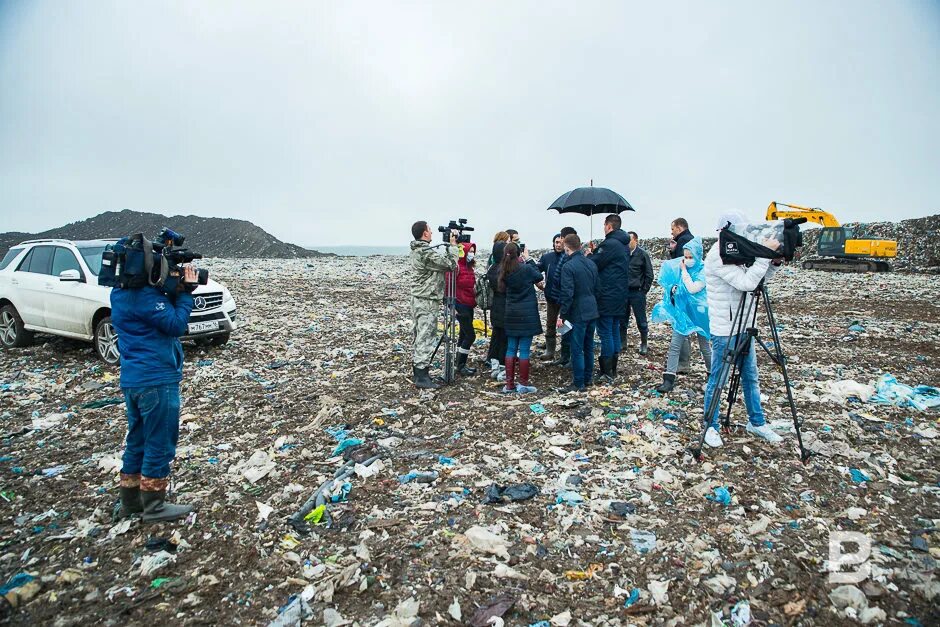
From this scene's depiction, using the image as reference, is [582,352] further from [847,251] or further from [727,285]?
[847,251]

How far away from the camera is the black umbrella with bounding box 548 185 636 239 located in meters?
8.16

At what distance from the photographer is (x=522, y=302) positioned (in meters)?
6.16

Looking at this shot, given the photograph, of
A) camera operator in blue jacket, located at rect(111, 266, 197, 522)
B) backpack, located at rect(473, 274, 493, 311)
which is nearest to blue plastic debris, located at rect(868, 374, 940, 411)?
backpack, located at rect(473, 274, 493, 311)

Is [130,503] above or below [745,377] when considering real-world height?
below

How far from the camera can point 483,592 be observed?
118 inches

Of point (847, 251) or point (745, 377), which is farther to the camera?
point (847, 251)

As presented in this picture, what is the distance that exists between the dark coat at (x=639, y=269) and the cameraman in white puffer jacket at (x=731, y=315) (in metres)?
2.80

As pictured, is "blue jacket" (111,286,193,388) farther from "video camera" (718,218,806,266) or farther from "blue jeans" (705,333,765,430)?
"blue jeans" (705,333,765,430)

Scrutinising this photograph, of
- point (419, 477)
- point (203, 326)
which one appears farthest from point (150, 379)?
point (203, 326)

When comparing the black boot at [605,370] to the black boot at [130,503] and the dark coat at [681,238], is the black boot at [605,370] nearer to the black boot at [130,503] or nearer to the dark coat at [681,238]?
the dark coat at [681,238]

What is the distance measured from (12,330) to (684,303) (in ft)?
34.2

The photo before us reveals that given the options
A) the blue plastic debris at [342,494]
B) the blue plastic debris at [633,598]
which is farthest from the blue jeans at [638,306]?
the blue plastic debris at [633,598]

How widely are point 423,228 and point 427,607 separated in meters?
4.37

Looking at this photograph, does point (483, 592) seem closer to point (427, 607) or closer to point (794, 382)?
point (427, 607)
